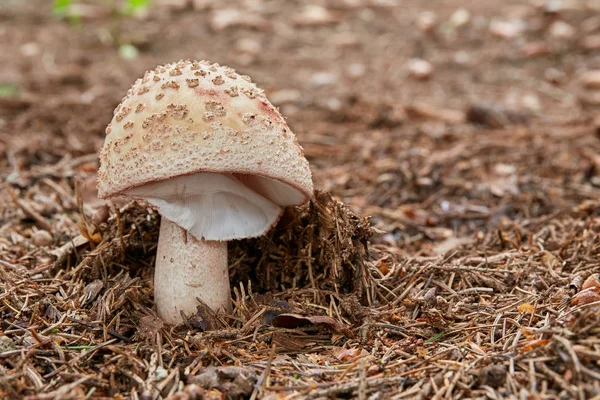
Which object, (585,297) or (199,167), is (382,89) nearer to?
(585,297)

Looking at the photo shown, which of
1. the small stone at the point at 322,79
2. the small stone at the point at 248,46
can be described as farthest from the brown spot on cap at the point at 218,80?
the small stone at the point at 248,46

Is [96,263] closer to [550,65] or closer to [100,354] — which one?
[100,354]

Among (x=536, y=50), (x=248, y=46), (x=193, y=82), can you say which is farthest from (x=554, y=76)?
(x=193, y=82)

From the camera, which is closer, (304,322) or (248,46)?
(304,322)

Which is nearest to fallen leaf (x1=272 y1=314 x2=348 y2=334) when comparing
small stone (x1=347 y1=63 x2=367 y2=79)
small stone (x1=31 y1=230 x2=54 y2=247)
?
small stone (x1=31 y1=230 x2=54 y2=247)

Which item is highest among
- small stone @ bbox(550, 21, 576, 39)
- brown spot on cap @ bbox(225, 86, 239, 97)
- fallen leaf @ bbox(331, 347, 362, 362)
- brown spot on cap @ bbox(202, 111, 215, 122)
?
brown spot on cap @ bbox(225, 86, 239, 97)

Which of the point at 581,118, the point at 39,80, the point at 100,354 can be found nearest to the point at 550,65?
the point at 581,118

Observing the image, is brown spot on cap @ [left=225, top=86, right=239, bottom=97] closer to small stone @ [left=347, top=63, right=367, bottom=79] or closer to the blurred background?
the blurred background
